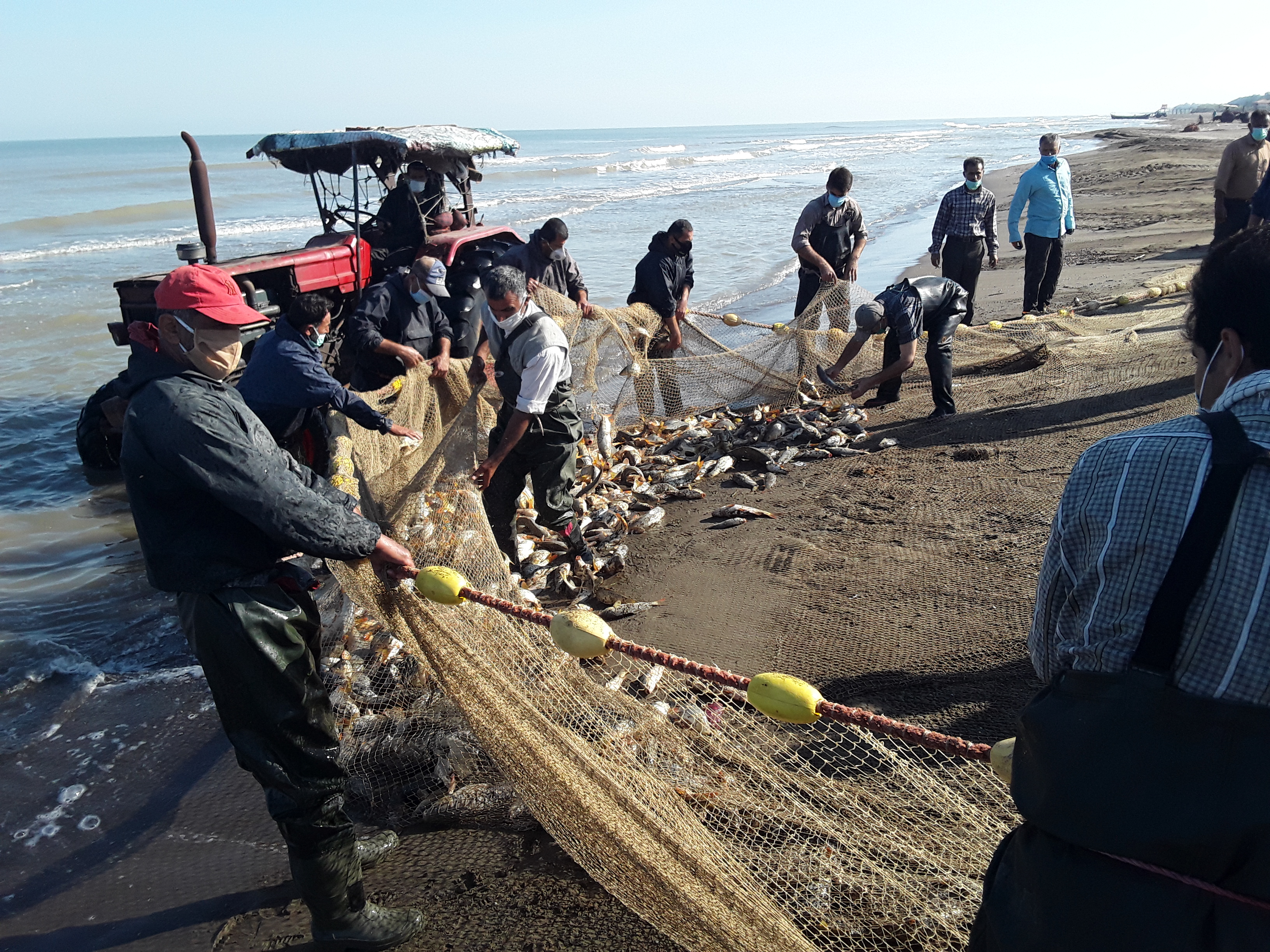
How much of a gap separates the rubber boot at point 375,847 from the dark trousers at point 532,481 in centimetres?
204

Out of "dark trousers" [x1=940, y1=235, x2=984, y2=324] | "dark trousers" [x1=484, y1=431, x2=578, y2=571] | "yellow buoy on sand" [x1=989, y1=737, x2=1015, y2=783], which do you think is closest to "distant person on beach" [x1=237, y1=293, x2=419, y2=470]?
"dark trousers" [x1=484, y1=431, x2=578, y2=571]

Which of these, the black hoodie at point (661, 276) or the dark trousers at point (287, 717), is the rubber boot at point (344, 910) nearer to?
the dark trousers at point (287, 717)

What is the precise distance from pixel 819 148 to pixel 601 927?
69155mm

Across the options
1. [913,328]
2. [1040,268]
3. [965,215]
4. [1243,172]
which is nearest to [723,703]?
[913,328]

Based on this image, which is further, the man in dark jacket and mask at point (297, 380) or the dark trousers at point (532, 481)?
the dark trousers at point (532, 481)

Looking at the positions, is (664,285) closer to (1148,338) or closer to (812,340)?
(812,340)

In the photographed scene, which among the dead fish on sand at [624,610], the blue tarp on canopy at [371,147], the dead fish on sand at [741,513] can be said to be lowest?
the dead fish on sand at [624,610]

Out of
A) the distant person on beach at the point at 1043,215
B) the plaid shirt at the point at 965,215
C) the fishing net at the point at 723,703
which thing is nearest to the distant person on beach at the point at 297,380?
the fishing net at the point at 723,703

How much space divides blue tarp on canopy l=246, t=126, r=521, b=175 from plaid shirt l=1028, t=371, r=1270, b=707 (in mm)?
9030

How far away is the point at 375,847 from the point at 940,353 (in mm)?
5747

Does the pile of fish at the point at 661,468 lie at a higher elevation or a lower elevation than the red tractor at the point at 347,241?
lower

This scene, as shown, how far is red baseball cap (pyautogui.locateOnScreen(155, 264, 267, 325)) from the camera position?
2357mm

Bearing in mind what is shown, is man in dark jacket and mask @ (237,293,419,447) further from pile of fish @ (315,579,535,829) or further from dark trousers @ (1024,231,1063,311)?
dark trousers @ (1024,231,1063,311)

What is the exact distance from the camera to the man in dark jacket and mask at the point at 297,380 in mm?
4922
